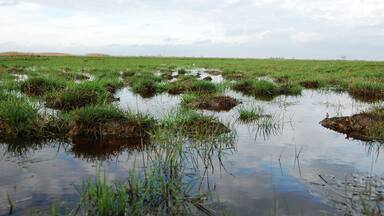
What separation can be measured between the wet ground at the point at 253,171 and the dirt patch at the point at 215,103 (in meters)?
3.35

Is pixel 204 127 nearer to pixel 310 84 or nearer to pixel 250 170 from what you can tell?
pixel 250 170

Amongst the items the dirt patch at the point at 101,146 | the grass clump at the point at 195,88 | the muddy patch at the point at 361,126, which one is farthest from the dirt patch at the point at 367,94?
the dirt patch at the point at 101,146

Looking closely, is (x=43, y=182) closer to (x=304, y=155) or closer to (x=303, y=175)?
(x=303, y=175)

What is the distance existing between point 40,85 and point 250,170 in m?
13.6

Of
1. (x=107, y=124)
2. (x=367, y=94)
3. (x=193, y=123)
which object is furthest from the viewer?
(x=367, y=94)

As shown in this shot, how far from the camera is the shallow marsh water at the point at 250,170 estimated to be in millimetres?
5690

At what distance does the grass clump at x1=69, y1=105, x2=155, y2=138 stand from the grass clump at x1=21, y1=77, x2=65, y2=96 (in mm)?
8370

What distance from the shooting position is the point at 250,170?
725cm

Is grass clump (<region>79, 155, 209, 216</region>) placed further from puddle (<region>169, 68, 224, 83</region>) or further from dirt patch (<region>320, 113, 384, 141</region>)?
puddle (<region>169, 68, 224, 83</region>)

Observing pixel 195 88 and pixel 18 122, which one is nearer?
pixel 18 122

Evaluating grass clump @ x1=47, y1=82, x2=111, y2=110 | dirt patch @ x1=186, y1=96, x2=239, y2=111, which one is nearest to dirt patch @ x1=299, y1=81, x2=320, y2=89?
dirt patch @ x1=186, y1=96, x2=239, y2=111

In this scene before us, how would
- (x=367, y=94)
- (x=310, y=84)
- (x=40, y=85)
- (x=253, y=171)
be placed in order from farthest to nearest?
1. (x=310, y=84)
2. (x=367, y=94)
3. (x=40, y=85)
4. (x=253, y=171)

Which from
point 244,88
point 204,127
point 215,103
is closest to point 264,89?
point 244,88

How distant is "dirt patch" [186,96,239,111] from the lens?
1434 cm
